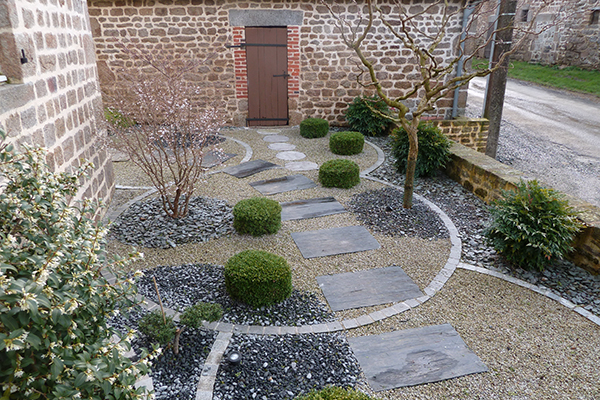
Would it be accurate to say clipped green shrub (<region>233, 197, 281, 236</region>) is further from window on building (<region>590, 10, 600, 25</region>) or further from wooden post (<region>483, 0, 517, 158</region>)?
window on building (<region>590, 10, 600, 25</region>)

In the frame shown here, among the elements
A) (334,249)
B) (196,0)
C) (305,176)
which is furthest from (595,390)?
(196,0)

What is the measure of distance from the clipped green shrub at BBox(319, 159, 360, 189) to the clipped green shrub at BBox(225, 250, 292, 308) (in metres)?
2.82

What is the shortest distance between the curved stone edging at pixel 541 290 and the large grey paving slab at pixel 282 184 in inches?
113

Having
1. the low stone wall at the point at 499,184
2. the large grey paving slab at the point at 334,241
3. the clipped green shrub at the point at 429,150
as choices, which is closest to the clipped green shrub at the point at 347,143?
the clipped green shrub at the point at 429,150

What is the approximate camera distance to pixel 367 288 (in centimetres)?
399

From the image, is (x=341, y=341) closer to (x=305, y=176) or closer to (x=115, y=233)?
(x=115, y=233)

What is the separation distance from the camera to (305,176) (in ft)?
22.7

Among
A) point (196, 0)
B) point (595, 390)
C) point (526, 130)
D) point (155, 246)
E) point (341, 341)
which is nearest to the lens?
point (595, 390)

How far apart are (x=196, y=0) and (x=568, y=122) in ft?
35.2

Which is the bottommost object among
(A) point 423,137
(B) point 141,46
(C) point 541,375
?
(C) point 541,375

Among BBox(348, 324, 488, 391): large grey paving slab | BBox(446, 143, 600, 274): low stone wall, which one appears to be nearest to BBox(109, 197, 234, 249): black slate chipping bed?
BBox(348, 324, 488, 391): large grey paving slab

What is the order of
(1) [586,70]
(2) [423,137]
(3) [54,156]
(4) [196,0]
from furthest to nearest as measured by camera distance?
(1) [586,70] → (4) [196,0] → (2) [423,137] → (3) [54,156]

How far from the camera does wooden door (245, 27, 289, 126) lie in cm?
952

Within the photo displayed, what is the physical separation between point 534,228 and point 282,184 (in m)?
3.66
